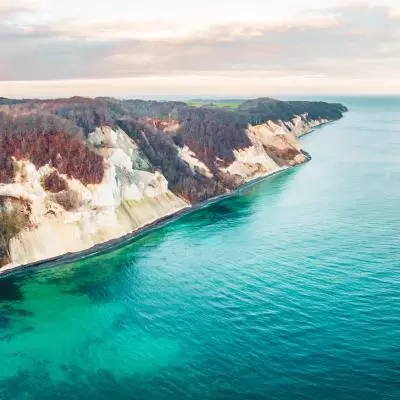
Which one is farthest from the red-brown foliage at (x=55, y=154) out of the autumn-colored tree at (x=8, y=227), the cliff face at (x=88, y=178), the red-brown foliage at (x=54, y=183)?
the autumn-colored tree at (x=8, y=227)

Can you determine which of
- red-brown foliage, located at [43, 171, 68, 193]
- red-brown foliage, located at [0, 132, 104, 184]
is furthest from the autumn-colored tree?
red-brown foliage, located at [43, 171, 68, 193]

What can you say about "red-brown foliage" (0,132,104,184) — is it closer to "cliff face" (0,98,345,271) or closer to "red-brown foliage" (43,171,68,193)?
"cliff face" (0,98,345,271)

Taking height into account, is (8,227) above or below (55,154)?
below

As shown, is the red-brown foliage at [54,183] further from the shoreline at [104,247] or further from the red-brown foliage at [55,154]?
the shoreline at [104,247]

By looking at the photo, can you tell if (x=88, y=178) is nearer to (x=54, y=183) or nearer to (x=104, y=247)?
(x=54, y=183)

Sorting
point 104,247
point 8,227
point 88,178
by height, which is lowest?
point 104,247

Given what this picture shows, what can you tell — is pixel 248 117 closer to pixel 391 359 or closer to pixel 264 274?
pixel 264 274

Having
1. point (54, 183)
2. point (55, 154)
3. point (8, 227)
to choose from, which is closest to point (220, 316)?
point (8, 227)

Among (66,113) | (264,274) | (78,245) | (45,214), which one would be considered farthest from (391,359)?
(66,113)
